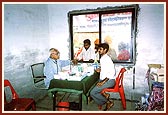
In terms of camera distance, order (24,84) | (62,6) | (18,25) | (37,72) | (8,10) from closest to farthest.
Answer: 1. (8,10)
2. (18,25)
3. (24,84)
4. (37,72)
5. (62,6)

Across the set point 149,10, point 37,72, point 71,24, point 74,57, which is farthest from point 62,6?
point 149,10

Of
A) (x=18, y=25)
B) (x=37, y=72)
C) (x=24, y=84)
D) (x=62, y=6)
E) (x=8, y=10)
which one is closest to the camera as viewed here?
(x=8, y=10)

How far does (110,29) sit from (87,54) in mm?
724

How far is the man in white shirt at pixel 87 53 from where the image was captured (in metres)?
3.93

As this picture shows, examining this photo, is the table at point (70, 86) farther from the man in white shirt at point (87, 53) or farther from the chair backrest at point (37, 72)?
the man in white shirt at point (87, 53)

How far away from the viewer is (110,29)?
146 inches

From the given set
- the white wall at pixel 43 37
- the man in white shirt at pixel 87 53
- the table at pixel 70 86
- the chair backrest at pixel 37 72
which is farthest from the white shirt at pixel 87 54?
the table at pixel 70 86

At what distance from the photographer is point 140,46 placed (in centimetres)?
352

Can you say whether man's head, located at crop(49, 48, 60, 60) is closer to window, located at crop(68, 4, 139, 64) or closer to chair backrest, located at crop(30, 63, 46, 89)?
chair backrest, located at crop(30, 63, 46, 89)

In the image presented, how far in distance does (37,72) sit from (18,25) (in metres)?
1.01

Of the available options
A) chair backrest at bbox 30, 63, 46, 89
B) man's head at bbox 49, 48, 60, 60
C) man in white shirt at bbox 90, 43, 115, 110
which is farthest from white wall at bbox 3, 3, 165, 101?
man in white shirt at bbox 90, 43, 115, 110

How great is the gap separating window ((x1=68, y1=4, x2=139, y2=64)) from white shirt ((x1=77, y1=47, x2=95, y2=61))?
3.2 inches

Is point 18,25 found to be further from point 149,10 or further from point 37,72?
point 149,10

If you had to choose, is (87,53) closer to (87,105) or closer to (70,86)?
(87,105)
